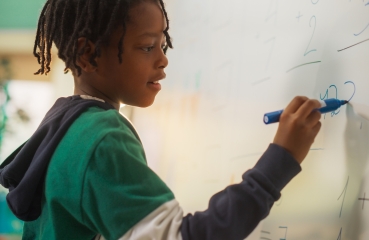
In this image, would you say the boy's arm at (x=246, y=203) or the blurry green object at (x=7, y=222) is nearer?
the boy's arm at (x=246, y=203)

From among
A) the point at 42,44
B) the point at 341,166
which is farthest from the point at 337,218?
the point at 42,44

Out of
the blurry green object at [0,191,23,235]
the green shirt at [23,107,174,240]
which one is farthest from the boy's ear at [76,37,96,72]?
the blurry green object at [0,191,23,235]

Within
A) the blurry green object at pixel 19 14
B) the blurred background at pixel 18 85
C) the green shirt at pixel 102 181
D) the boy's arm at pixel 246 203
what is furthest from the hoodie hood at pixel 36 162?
the blurry green object at pixel 19 14

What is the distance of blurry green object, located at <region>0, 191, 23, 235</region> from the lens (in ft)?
4.29

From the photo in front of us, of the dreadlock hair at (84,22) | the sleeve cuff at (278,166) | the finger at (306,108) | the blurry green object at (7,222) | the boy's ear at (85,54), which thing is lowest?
the blurry green object at (7,222)

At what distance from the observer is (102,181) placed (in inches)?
17.3

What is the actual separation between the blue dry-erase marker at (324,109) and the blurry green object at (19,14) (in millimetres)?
1071

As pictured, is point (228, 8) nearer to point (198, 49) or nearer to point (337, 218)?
point (198, 49)

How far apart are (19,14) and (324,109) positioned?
1.14 metres

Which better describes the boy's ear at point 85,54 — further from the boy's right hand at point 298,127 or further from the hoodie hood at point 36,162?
the boy's right hand at point 298,127

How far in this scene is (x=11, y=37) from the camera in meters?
1.33

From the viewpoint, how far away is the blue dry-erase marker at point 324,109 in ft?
1.57

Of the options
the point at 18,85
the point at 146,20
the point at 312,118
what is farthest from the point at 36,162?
the point at 18,85

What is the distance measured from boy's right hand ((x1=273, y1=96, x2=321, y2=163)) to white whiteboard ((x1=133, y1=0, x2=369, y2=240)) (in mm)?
76
